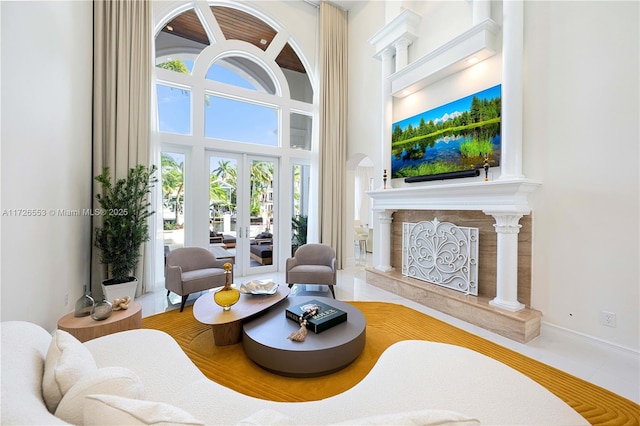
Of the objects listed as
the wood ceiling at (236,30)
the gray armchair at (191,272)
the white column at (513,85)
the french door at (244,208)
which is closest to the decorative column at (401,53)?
the white column at (513,85)

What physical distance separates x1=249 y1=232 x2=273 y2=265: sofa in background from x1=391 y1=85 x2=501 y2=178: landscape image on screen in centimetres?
261

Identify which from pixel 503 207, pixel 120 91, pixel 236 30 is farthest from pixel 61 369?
pixel 236 30

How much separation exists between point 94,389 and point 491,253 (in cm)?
369

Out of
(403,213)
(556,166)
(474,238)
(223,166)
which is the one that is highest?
(223,166)

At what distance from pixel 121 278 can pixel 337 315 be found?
283 cm

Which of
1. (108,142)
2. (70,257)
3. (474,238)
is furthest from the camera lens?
(108,142)

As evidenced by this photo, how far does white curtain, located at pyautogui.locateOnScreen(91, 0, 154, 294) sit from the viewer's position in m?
3.64

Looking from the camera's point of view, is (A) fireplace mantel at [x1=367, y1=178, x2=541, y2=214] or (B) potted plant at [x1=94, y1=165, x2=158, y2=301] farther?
(B) potted plant at [x1=94, y1=165, x2=158, y2=301]

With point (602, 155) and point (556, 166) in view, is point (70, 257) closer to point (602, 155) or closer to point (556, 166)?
point (556, 166)

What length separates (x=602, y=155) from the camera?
99.9 inches

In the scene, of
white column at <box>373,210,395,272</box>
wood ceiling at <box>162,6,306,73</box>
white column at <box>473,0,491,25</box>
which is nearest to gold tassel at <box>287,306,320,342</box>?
white column at <box>373,210,395,272</box>

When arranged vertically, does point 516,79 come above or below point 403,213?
above

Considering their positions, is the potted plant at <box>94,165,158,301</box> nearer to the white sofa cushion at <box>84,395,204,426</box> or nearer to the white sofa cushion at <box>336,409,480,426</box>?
the white sofa cushion at <box>84,395,204,426</box>

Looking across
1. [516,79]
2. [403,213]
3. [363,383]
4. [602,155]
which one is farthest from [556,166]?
[363,383]
